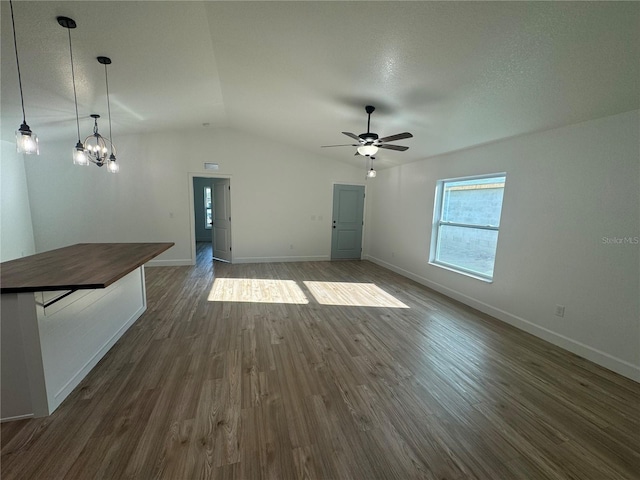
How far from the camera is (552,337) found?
9.59ft

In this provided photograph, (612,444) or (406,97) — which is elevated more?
(406,97)

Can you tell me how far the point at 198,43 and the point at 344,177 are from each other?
14.8 ft

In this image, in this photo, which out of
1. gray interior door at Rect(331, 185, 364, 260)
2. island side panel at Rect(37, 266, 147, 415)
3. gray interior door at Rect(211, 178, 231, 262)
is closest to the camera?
island side panel at Rect(37, 266, 147, 415)

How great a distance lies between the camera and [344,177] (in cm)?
A: 670

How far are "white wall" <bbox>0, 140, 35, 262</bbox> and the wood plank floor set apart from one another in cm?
398

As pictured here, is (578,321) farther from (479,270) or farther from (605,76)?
(605,76)

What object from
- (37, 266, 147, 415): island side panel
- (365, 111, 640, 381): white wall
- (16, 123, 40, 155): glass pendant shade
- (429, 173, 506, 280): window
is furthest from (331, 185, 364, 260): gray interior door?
(16, 123, 40, 155): glass pendant shade

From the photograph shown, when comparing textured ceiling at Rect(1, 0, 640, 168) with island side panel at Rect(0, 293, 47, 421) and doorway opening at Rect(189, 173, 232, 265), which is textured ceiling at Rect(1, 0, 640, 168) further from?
doorway opening at Rect(189, 173, 232, 265)

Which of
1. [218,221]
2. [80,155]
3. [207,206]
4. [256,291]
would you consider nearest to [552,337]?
[256,291]

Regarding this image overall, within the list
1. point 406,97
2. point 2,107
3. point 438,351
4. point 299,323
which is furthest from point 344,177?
point 2,107

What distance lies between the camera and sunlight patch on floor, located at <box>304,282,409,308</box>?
13.0ft

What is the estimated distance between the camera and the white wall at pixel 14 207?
453cm

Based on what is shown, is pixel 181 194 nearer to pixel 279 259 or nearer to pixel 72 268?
pixel 279 259

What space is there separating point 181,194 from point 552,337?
6.88 meters
